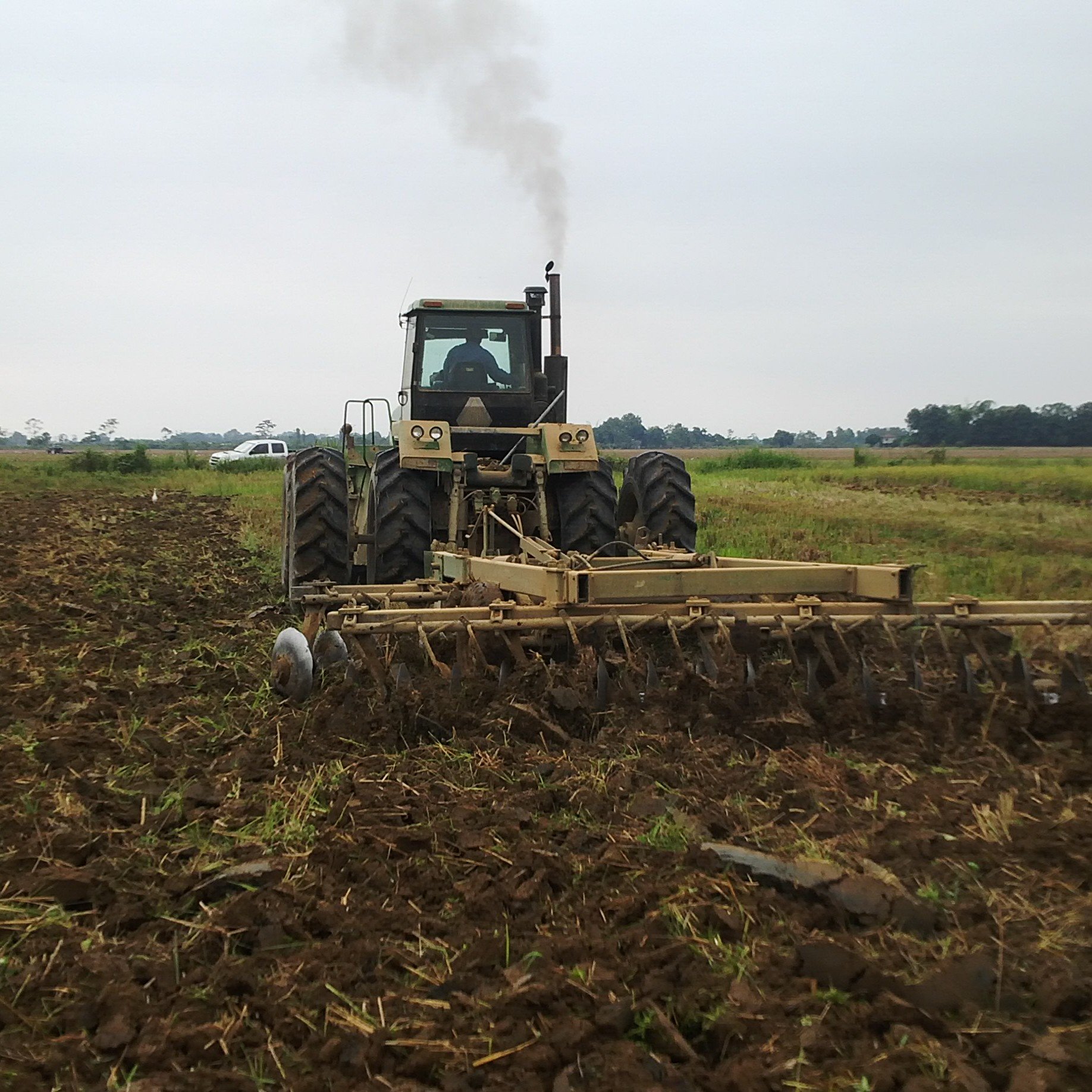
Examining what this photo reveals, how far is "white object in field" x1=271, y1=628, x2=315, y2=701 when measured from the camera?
17.4 feet

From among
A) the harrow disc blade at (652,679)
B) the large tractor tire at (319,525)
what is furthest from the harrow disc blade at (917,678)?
the large tractor tire at (319,525)

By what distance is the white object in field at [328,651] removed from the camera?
5418 mm

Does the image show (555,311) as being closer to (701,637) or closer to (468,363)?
A: (468,363)

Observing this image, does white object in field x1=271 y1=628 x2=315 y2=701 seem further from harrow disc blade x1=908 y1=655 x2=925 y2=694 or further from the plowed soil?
harrow disc blade x1=908 y1=655 x2=925 y2=694

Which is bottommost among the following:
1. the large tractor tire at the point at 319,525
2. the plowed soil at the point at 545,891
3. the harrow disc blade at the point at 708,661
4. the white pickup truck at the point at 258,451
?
the plowed soil at the point at 545,891

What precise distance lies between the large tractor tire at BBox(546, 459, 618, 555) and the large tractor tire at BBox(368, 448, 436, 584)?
0.86 metres

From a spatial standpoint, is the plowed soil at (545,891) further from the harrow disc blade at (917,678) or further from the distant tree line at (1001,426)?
the distant tree line at (1001,426)

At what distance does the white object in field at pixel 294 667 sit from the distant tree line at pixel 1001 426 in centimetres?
5780

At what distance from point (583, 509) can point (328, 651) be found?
7.85ft

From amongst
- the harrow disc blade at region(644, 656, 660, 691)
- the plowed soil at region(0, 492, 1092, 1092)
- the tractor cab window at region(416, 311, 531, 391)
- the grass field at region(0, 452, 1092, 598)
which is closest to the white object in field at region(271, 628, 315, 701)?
the plowed soil at region(0, 492, 1092, 1092)

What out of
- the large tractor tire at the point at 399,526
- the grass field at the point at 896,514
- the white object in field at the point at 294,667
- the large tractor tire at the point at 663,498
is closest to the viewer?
the white object in field at the point at 294,667

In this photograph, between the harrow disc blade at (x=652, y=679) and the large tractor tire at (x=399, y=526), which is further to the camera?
the large tractor tire at (x=399, y=526)

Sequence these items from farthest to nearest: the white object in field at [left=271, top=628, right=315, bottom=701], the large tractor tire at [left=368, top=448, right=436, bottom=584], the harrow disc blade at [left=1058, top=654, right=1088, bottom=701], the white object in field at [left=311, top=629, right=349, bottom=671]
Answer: the large tractor tire at [left=368, top=448, right=436, bottom=584], the white object in field at [left=311, top=629, right=349, bottom=671], the white object in field at [left=271, top=628, right=315, bottom=701], the harrow disc blade at [left=1058, top=654, right=1088, bottom=701]

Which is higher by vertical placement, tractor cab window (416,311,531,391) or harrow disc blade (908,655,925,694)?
tractor cab window (416,311,531,391)
